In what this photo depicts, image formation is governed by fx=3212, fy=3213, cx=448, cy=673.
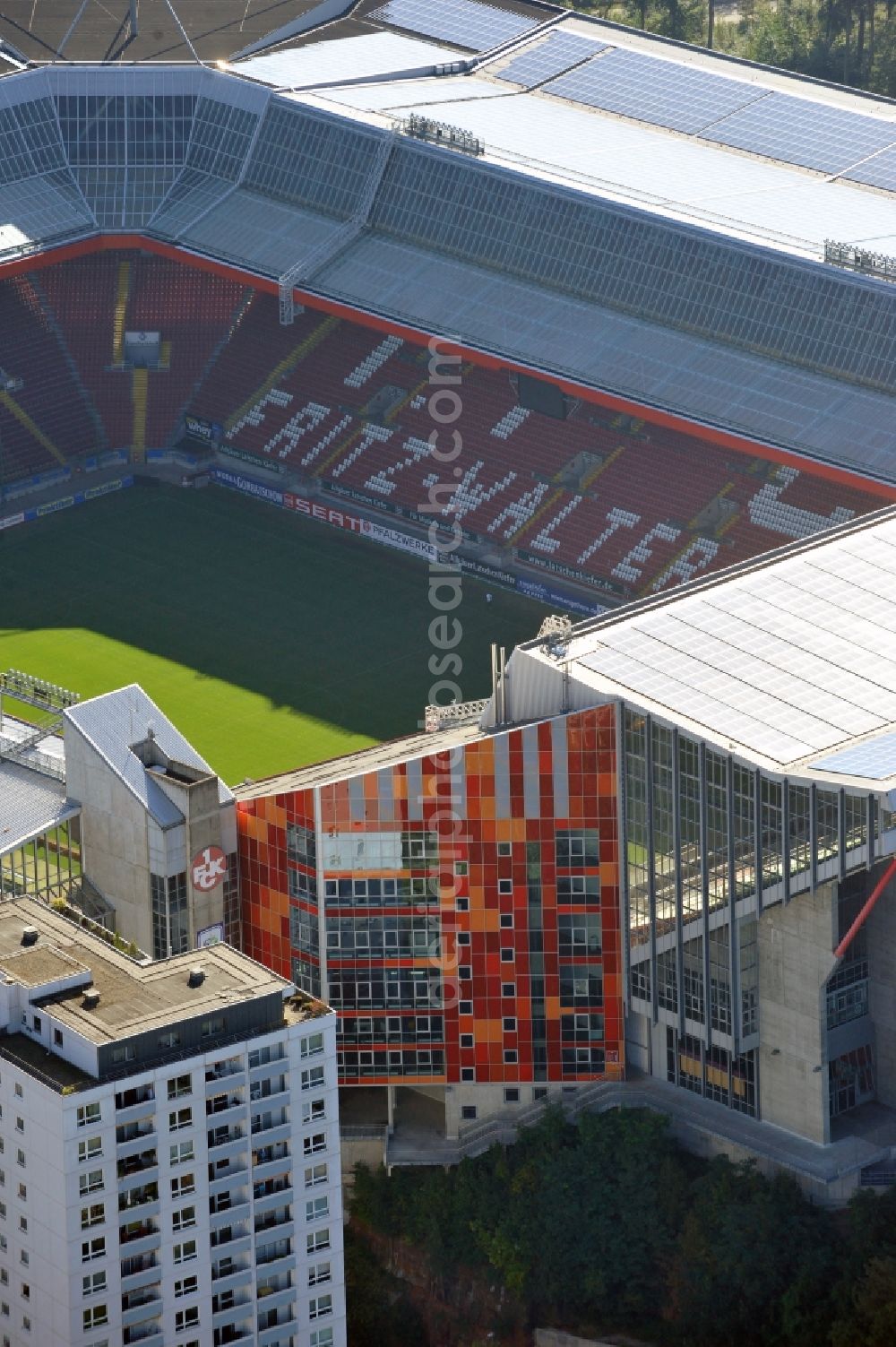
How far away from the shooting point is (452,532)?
625 ft

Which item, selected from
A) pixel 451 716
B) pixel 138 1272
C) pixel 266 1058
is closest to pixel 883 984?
pixel 451 716

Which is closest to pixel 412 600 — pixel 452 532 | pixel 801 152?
pixel 452 532

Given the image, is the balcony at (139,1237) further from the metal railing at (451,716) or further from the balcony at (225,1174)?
the metal railing at (451,716)

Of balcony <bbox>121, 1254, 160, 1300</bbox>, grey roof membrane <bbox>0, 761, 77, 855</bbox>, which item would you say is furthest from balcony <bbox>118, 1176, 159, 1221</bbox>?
grey roof membrane <bbox>0, 761, 77, 855</bbox>

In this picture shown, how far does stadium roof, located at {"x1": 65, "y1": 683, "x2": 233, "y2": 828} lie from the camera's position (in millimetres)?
129250

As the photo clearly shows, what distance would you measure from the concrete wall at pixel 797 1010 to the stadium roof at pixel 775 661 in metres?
5.92

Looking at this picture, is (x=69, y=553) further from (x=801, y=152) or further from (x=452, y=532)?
(x=801, y=152)

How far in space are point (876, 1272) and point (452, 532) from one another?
262ft

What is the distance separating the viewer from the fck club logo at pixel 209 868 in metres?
130

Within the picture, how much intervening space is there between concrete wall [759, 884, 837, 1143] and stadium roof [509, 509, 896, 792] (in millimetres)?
5922

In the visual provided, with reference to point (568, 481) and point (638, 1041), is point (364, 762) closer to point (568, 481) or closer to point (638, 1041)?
point (638, 1041)

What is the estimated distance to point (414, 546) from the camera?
192 meters

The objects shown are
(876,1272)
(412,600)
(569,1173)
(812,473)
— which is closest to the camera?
(876,1272)

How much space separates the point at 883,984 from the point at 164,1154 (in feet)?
111
